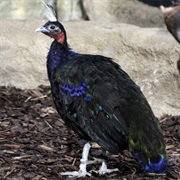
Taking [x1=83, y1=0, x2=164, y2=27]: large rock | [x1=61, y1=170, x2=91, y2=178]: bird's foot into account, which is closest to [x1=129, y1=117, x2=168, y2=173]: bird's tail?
[x1=61, y1=170, x2=91, y2=178]: bird's foot

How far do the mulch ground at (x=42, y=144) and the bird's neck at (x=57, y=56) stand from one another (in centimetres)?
74

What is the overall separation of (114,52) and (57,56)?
1.97 metres

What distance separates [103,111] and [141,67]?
2.31 metres

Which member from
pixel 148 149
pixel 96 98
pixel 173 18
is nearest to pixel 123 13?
pixel 173 18

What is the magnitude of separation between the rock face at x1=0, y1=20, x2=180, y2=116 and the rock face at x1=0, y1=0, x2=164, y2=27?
45.5 inches

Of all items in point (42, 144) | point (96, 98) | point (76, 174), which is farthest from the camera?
point (42, 144)

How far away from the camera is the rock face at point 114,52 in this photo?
21.6 feet

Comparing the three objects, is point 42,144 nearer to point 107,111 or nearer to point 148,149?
point 107,111

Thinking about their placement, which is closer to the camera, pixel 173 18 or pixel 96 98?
pixel 96 98

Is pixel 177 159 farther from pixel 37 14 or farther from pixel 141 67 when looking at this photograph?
pixel 37 14

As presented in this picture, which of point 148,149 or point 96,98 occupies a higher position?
point 96,98

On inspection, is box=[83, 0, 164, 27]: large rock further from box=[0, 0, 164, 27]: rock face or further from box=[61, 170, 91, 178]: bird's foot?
box=[61, 170, 91, 178]: bird's foot

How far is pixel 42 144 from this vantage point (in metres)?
5.41

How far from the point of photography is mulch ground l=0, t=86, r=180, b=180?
15.8 ft
